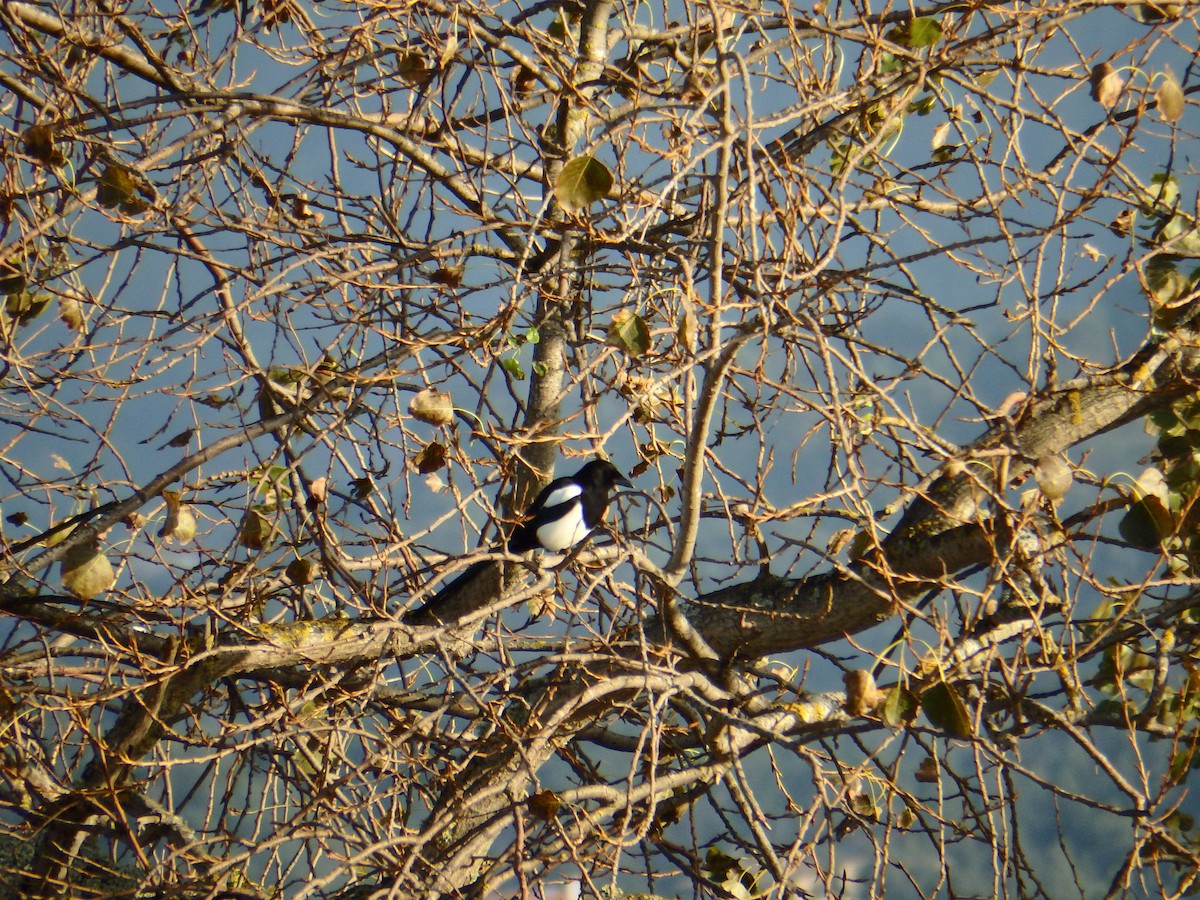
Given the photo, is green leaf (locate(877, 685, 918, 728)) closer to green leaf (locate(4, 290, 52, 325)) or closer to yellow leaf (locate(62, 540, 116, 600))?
yellow leaf (locate(62, 540, 116, 600))

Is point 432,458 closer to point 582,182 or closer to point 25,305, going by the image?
point 582,182

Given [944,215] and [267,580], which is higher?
[944,215]

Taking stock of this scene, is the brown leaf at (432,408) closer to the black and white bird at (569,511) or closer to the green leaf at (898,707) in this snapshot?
the green leaf at (898,707)

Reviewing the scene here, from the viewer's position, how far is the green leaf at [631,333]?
1779 mm

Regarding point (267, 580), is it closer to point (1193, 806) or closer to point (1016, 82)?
point (1016, 82)

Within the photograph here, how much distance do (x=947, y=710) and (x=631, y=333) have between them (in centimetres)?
79

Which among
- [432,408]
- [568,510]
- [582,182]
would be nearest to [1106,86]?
[582,182]

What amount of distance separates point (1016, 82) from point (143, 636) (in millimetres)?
2299

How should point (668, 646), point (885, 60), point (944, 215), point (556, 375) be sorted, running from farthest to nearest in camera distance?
point (556, 375), point (944, 215), point (885, 60), point (668, 646)

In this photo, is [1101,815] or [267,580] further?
[1101,815]

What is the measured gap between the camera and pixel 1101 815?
5.53 meters

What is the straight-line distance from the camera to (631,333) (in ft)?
5.90

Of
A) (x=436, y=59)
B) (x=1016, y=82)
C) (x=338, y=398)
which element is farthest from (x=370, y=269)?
(x=1016, y=82)

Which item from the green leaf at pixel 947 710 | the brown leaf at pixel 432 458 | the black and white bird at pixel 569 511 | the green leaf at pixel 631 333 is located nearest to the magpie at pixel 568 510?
the black and white bird at pixel 569 511
